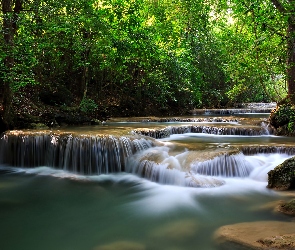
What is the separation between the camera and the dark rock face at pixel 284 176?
6.26 m

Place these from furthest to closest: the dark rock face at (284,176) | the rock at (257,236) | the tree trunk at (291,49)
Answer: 1. the dark rock face at (284,176)
2. the tree trunk at (291,49)
3. the rock at (257,236)

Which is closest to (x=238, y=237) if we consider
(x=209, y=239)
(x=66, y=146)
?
(x=209, y=239)

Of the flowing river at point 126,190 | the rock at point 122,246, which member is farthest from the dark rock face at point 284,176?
the rock at point 122,246

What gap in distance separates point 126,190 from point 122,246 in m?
2.73

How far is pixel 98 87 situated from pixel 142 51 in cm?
648

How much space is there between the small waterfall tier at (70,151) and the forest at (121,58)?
1529mm

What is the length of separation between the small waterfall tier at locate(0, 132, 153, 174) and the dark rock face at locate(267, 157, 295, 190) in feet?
11.4

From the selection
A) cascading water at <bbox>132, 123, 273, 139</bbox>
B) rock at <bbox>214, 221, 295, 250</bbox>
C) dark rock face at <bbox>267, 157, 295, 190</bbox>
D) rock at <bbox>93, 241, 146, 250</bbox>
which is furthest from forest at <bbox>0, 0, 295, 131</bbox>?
rock at <bbox>93, 241, 146, 250</bbox>

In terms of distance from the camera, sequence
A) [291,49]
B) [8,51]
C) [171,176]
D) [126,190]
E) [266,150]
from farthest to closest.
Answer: [266,150], [8,51], [171,176], [126,190], [291,49]

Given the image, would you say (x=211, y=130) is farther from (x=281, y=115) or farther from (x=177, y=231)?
(x=177, y=231)

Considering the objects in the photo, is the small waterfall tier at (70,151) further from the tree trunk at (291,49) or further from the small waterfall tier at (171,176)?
the tree trunk at (291,49)

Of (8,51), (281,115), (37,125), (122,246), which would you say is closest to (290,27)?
(281,115)

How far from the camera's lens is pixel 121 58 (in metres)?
12.1

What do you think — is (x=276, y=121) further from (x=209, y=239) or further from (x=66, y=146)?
(x=209, y=239)
